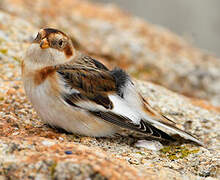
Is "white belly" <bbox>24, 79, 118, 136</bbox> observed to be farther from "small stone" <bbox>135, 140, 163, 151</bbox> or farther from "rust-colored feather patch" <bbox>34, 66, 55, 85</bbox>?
"small stone" <bbox>135, 140, 163, 151</bbox>

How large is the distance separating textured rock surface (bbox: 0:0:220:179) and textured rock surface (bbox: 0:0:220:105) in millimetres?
1698

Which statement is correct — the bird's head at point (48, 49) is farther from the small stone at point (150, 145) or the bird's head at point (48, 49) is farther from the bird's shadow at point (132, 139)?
the small stone at point (150, 145)

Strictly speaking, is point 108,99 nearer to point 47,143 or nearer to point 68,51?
point 68,51

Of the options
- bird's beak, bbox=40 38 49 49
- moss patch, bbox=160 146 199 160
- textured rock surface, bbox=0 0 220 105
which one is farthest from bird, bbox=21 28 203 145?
textured rock surface, bbox=0 0 220 105

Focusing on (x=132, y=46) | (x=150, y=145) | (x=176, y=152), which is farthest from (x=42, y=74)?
(x=132, y=46)

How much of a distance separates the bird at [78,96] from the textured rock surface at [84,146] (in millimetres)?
172

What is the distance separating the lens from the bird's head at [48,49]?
4039mm

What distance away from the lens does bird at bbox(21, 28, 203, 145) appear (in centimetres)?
391

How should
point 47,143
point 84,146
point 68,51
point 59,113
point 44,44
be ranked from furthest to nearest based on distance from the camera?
1. point 68,51
2. point 44,44
3. point 59,113
4. point 84,146
5. point 47,143

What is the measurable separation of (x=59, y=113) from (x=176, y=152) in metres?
1.31

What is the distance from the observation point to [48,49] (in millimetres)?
4094

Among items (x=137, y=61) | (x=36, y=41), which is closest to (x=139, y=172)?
(x=36, y=41)

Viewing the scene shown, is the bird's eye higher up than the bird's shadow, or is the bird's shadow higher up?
the bird's eye

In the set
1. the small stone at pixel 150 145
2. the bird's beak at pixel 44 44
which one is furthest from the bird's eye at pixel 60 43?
the small stone at pixel 150 145
